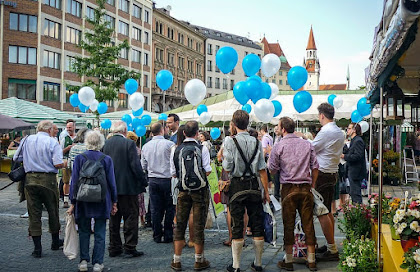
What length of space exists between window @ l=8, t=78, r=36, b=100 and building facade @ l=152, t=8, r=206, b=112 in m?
20.4

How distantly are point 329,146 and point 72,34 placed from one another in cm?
4033

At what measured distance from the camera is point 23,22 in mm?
36969

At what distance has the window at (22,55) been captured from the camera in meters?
36.5

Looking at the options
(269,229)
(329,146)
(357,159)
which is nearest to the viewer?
(269,229)

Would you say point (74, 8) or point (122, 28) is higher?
point (122, 28)

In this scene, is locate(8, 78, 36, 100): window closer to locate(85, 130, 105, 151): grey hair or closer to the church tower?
locate(85, 130, 105, 151): grey hair

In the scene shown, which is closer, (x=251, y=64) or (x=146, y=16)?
(x=251, y=64)

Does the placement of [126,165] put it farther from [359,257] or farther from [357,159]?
[357,159]

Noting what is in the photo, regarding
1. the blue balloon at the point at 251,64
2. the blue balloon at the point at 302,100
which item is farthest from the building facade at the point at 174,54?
the blue balloon at the point at 251,64

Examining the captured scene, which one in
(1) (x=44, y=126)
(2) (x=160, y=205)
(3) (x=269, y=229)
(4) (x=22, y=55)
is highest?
(4) (x=22, y=55)

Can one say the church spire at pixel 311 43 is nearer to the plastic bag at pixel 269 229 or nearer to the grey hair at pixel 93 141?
the plastic bag at pixel 269 229

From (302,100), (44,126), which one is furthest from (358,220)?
(302,100)

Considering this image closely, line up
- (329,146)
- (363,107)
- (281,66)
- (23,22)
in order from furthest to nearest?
(281,66) → (23,22) → (363,107) → (329,146)

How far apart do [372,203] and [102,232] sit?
147 inches
